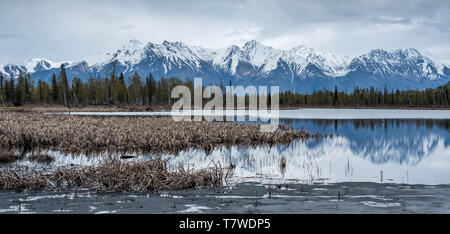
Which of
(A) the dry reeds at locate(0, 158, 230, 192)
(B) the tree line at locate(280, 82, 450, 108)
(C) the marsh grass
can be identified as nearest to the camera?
(A) the dry reeds at locate(0, 158, 230, 192)

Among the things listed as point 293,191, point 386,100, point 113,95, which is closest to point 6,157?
point 293,191

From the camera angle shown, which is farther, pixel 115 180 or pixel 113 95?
pixel 113 95

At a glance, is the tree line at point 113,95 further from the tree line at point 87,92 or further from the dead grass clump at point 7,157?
the dead grass clump at point 7,157

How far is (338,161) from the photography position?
23.3 m

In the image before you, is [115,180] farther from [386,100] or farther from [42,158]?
[386,100]

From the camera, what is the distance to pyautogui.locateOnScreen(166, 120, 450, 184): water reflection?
18.1m

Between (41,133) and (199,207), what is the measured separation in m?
20.5

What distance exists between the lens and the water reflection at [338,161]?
18069mm

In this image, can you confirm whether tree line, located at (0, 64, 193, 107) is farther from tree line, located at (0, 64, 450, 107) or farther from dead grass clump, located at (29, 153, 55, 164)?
dead grass clump, located at (29, 153, 55, 164)

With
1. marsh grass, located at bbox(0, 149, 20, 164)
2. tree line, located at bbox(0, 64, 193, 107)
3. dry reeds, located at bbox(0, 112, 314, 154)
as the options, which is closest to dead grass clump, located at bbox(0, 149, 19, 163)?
marsh grass, located at bbox(0, 149, 20, 164)

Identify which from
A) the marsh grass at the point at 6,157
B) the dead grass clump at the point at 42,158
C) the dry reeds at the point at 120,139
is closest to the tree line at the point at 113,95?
the dry reeds at the point at 120,139

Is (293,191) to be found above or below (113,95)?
below
